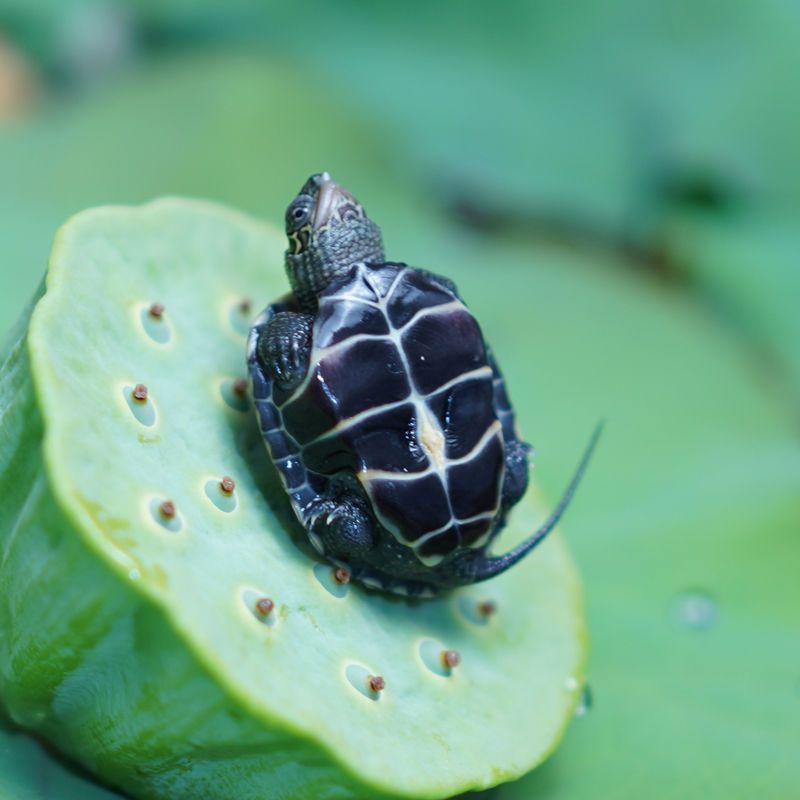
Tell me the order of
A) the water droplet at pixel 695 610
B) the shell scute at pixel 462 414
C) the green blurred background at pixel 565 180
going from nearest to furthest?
the shell scute at pixel 462 414
the water droplet at pixel 695 610
the green blurred background at pixel 565 180

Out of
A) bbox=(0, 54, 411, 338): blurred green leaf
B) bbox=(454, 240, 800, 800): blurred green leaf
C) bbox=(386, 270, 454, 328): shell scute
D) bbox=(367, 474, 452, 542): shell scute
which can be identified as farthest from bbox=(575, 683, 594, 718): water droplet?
bbox=(0, 54, 411, 338): blurred green leaf

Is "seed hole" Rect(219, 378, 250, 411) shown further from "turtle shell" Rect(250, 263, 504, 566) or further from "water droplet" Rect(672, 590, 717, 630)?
"water droplet" Rect(672, 590, 717, 630)

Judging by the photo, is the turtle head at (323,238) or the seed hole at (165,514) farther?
the turtle head at (323,238)

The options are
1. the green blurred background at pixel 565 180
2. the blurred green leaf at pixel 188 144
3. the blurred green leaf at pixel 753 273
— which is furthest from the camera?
the blurred green leaf at pixel 753 273

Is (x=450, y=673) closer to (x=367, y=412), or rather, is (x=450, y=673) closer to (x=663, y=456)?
(x=367, y=412)

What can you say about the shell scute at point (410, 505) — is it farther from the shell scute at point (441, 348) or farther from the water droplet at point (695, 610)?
the water droplet at point (695, 610)

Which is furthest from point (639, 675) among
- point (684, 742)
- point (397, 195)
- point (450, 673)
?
point (397, 195)

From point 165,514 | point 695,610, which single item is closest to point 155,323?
point 165,514

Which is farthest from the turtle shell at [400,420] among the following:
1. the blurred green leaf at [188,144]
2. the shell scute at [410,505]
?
the blurred green leaf at [188,144]
